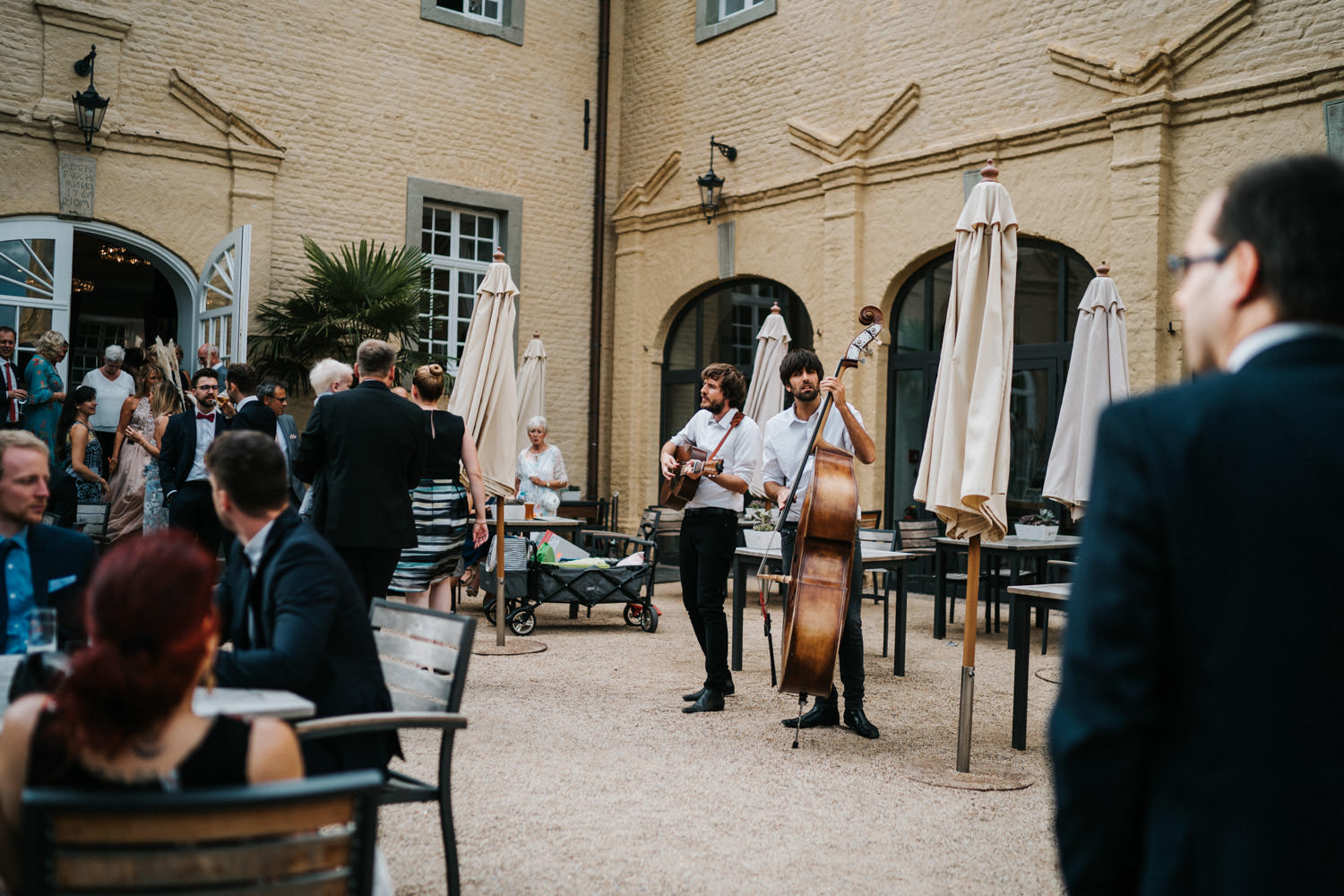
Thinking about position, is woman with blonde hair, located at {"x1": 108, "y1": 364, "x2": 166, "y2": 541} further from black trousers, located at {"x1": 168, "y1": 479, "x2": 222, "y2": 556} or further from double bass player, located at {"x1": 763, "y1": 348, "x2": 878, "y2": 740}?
double bass player, located at {"x1": 763, "y1": 348, "x2": 878, "y2": 740}

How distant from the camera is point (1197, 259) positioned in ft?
4.52

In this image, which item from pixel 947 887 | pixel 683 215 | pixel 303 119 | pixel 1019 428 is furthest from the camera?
pixel 683 215

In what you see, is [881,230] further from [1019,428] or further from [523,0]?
[523,0]

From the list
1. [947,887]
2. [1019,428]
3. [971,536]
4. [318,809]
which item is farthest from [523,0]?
[318,809]

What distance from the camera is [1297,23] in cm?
866

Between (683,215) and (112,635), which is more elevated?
(683,215)

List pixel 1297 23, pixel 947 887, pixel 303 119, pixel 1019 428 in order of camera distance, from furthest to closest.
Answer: pixel 303 119 < pixel 1019 428 < pixel 1297 23 < pixel 947 887

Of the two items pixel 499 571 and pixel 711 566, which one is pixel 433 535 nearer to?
pixel 499 571

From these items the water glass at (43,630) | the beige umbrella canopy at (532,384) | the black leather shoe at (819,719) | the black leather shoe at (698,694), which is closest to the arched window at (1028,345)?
the beige umbrella canopy at (532,384)

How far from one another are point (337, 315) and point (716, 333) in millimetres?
4830

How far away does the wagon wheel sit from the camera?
796 cm

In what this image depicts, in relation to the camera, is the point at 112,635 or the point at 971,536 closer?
the point at 112,635

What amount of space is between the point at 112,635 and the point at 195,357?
11.3m

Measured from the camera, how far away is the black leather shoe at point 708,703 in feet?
18.5
